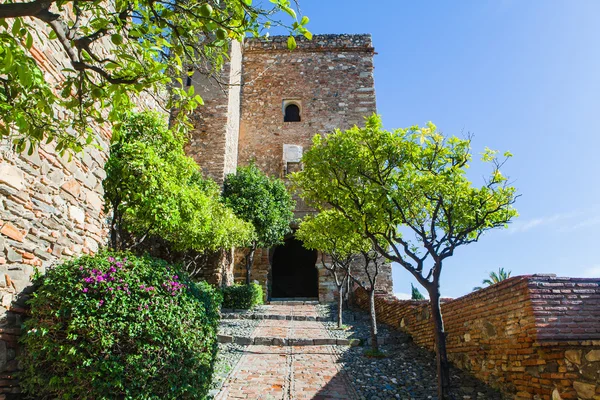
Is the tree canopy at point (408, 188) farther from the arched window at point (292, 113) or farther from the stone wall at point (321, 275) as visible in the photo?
the arched window at point (292, 113)

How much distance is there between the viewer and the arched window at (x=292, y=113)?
58.1ft

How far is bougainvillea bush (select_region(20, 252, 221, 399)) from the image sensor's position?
3531 millimetres

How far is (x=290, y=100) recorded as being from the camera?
17.7 m

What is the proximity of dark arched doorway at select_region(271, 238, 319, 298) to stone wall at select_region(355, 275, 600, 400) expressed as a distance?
13776mm

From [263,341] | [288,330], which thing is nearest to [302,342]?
[263,341]

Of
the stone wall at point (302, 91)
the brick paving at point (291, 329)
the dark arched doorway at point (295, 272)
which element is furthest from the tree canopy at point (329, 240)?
the dark arched doorway at point (295, 272)

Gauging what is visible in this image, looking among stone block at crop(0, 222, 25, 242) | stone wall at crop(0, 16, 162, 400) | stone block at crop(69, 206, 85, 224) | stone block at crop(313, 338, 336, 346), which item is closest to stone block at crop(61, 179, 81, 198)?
stone wall at crop(0, 16, 162, 400)

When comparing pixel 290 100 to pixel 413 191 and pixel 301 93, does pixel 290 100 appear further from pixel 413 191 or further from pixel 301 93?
pixel 413 191

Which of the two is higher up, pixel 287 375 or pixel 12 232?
pixel 12 232

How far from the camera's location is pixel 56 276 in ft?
13.3

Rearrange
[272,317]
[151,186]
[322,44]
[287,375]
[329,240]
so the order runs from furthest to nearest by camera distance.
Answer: [322,44] < [272,317] < [329,240] < [151,186] < [287,375]

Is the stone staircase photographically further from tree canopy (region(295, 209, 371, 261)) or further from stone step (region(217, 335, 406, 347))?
tree canopy (region(295, 209, 371, 261))

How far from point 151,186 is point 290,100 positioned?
40.2 ft

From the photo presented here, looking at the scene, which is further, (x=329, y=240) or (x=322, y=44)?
(x=322, y=44)
